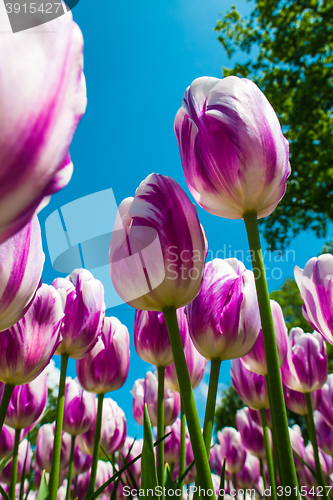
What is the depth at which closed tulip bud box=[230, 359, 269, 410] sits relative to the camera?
1.39m

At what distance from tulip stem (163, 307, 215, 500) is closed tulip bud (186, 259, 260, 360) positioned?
0.18m

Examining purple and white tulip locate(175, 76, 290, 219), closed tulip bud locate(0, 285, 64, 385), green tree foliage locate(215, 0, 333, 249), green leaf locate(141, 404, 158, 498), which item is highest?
green tree foliage locate(215, 0, 333, 249)

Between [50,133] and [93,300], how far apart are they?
877 millimetres

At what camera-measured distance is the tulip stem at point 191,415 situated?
0.50m

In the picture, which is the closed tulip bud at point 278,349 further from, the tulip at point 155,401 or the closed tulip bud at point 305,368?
the tulip at point 155,401

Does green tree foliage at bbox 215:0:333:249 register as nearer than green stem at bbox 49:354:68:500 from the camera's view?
No

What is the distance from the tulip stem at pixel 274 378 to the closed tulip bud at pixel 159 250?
9cm

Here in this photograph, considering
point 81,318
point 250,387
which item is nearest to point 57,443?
point 81,318

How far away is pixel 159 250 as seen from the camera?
1.98 ft

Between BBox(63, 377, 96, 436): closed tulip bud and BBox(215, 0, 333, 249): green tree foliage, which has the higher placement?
BBox(215, 0, 333, 249): green tree foliage

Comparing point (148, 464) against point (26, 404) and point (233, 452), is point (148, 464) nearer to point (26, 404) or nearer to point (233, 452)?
point (26, 404)

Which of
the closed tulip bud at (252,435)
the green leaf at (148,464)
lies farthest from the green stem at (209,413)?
the closed tulip bud at (252,435)

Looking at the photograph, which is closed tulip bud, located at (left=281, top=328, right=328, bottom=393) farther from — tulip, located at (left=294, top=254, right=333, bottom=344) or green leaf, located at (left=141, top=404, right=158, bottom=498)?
green leaf, located at (left=141, top=404, right=158, bottom=498)

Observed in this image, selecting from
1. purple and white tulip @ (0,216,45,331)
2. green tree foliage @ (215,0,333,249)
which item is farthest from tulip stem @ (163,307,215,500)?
green tree foliage @ (215,0,333,249)
